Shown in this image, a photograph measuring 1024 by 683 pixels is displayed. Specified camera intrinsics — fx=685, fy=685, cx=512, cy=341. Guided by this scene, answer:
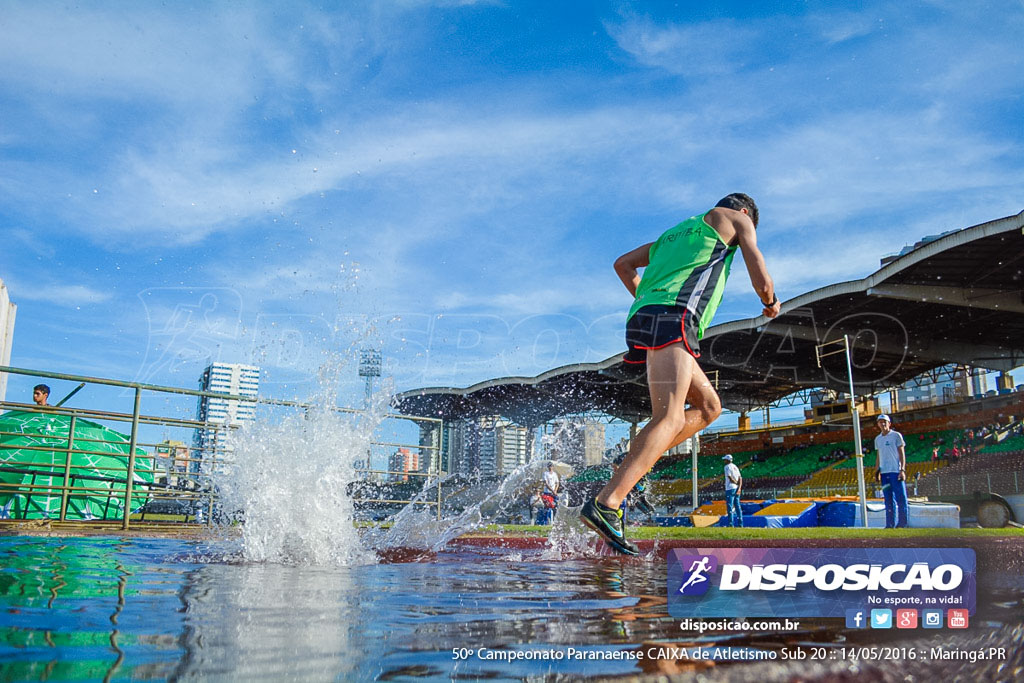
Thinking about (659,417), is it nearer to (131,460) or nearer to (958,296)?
(131,460)

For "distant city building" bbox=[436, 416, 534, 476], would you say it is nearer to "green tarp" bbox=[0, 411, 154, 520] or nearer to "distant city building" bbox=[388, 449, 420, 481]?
"distant city building" bbox=[388, 449, 420, 481]

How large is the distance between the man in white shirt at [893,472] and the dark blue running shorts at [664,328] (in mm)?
6960

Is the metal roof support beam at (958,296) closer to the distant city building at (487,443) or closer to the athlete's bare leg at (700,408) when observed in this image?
the distant city building at (487,443)

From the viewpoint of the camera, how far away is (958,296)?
72.7 feet

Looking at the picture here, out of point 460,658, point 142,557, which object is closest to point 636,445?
point 460,658

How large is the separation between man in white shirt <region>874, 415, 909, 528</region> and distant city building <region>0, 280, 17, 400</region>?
1079 centimetres

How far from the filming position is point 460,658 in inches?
53.8

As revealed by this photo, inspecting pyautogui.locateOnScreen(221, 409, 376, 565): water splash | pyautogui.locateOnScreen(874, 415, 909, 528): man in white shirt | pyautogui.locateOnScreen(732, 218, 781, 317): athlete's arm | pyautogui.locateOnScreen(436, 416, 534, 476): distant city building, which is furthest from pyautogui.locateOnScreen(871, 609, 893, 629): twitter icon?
pyautogui.locateOnScreen(436, 416, 534, 476): distant city building

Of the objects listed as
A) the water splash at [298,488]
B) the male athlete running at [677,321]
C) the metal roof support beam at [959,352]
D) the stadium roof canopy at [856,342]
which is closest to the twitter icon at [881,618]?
the male athlete running at [677,321]

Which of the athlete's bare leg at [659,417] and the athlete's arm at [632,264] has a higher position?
the athlete's arm at [632,264]

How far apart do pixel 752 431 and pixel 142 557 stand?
40.7 metres

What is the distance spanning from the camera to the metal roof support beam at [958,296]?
21.7 meters

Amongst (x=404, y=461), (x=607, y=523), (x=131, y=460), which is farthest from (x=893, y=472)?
(x=131, y=460)

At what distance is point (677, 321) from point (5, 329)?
30.7 ft
